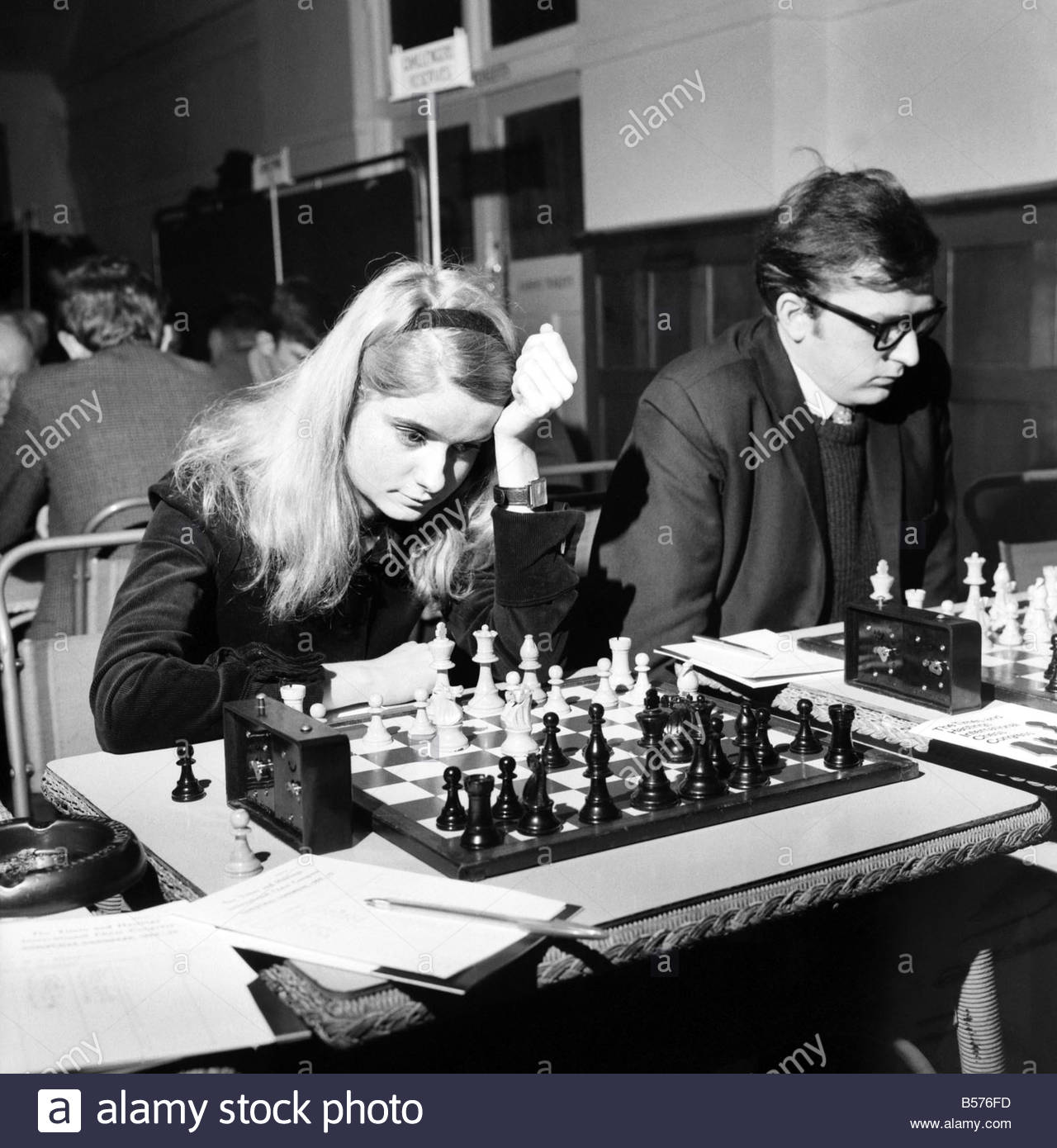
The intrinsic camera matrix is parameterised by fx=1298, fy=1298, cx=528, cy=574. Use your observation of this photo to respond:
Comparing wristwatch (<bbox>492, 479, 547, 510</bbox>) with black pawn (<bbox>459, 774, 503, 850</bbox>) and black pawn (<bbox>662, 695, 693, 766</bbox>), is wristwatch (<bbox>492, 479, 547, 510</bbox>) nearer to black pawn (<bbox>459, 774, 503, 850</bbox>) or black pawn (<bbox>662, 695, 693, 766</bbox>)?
black pawn (<bbox>662, 695, 693, 766</bbox>)

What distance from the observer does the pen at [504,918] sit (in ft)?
3.86

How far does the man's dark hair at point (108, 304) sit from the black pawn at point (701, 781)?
10.2 ft

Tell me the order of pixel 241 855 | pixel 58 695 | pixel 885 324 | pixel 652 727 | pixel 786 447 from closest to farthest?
pixel 241 855
pixel 652 727
pixel 58 695
pixel 885 324
pixel 786 447

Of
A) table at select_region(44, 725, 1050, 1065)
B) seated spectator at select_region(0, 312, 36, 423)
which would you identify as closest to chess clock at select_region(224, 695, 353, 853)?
table at select_region(44, 725, 1050, 1065)

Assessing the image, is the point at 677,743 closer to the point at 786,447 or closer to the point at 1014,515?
the point at 786,447

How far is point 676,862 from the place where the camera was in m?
1.38

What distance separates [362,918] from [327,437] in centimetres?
112

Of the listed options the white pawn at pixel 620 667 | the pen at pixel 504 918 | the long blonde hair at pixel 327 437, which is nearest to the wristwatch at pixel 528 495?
the long blonde hair at pixel 327 437

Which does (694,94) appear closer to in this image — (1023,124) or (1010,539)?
(1023,124)

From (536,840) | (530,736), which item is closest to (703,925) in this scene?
(536,840)

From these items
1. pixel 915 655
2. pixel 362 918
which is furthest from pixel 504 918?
pixel 915 655

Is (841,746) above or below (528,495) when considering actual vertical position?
below

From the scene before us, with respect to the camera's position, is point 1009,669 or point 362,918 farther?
point 1009,669

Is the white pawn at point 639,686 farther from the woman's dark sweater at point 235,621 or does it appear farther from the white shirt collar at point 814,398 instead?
the white shirt collar at point 814,398
